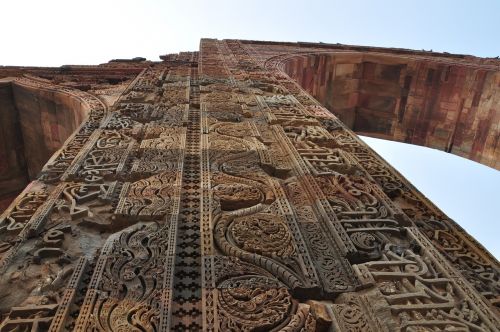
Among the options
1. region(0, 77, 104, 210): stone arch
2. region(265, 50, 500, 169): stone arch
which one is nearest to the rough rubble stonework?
region(0, 77, 104, 210): stone arch

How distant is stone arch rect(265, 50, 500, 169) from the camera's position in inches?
367

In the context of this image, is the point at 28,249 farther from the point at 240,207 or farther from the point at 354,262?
the point at 354,262

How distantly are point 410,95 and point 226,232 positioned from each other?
850cm

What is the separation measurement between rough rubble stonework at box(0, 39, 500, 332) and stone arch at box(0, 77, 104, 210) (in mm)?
200

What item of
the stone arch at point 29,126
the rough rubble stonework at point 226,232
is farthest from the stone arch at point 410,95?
the rough rubble stonework at point 226,232

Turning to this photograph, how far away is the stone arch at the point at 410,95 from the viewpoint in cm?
931

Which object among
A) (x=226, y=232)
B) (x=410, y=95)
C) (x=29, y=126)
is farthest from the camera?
(x=410, y=95)

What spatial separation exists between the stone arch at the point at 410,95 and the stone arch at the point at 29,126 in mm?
4049

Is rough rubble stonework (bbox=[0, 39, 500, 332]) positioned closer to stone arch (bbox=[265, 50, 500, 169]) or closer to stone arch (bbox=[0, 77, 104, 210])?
stone arch (bbox=[0, 77, 104, 210])

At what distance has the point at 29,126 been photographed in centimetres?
676

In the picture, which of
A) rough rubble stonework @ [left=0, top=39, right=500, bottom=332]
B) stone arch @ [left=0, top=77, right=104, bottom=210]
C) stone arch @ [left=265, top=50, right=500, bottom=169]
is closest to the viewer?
rough rubble stonework @ [left=0, top=39, right=500, bottom=332]

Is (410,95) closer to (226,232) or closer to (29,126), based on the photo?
(29,126)

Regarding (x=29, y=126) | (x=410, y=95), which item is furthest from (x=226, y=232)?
(x=410, y=95)

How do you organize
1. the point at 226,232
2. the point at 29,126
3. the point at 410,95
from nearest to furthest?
the point at 226,232, the point at 29,126, the point at 410,95
